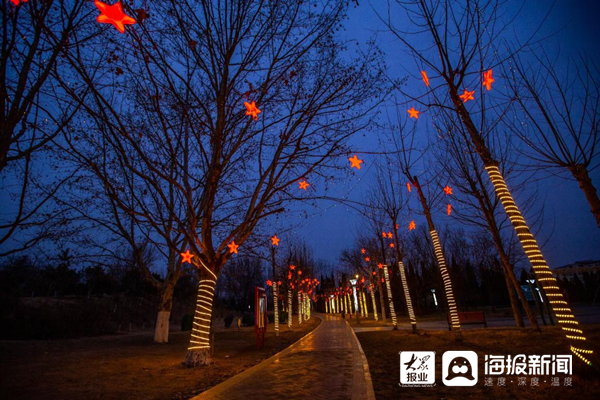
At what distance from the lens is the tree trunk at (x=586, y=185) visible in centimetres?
588

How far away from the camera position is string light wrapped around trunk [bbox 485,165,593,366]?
5.07m

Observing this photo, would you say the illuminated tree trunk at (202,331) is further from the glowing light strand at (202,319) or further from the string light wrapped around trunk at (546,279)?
the string light wrapped around trunk at (546,279)

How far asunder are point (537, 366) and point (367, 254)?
95.0 ft

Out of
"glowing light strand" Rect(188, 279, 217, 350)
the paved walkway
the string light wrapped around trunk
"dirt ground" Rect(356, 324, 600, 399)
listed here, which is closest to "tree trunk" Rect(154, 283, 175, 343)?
"glowing light strand" Rect(188, 279, 217, 350)

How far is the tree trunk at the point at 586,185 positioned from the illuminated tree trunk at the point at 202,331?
886 centimetres

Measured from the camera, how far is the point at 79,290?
33250 millimetres

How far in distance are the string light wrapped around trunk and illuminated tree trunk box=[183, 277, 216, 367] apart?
758cm

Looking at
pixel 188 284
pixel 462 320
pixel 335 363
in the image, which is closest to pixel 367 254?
pixel 462 320

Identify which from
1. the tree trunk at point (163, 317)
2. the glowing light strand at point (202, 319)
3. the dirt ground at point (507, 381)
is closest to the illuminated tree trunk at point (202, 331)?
the glowing light strand at point (202, 319)

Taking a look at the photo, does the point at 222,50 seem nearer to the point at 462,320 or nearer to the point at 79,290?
the point at 462,320

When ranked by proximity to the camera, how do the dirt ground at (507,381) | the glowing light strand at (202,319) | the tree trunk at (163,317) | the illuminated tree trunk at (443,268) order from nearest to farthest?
1. the dirt ground at (507,381)
2. the glowing light strand at (202,319)
3. the illuminated tree trunk at (443,268)
4. the tree trunk at (163,317)

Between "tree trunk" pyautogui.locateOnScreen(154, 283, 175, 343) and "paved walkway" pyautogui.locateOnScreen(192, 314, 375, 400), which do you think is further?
"tree trunk" pyautogui.locateOnScreen(154, 283, 175, 343)

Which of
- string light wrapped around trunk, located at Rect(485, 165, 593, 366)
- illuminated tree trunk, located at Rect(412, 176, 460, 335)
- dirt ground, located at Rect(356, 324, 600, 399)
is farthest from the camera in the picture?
illuminated tree trunk, located at Rect(412, 176, 460, 335)

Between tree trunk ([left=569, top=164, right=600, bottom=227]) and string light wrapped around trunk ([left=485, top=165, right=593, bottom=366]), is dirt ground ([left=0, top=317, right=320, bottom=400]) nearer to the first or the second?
string light wrapped around trunk ([left=485, top=165, right=593, bottom=366])
